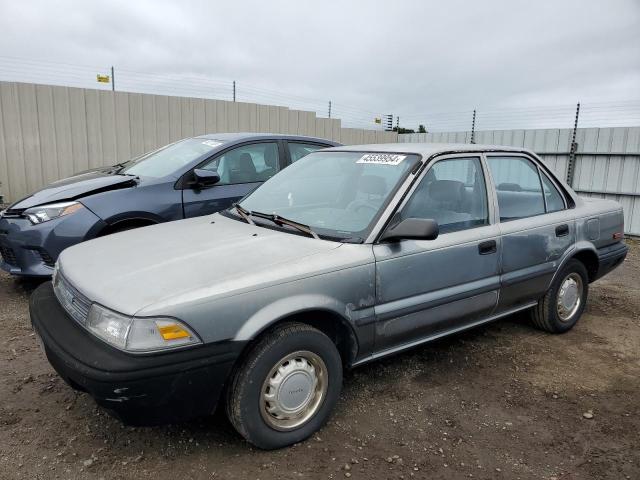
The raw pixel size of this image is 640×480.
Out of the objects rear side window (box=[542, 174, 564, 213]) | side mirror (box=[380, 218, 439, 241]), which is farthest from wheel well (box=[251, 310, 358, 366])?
rear side window (box=[542, 174, 564, 213])

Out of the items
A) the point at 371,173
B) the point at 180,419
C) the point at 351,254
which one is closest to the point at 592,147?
the point at 371,173

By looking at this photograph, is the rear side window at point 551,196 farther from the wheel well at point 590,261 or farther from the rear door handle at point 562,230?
the wheel well at point 590,261

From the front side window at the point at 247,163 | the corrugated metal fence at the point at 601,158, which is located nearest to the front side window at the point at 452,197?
the front side window at the point at 247,163

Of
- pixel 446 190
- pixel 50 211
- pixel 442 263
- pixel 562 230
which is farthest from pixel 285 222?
pixel 50 211

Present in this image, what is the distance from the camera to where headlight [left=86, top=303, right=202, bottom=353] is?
7.18ft

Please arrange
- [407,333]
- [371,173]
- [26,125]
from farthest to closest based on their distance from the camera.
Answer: [26,125], [371,173], [407,333]

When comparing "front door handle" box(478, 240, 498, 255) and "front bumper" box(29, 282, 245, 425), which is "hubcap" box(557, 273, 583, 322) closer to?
"front door handle" box(478, 240, 498, 255)

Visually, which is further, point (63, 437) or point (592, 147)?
point (592, 147)

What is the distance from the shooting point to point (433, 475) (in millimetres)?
2484

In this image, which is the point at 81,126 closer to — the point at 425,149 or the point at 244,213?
the point at 244,213

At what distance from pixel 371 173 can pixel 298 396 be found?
1569 mm

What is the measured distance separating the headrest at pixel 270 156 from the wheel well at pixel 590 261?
3230mm

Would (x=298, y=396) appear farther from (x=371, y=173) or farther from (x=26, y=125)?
(x=26, y=125)

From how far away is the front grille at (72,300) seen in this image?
97.3 inches
